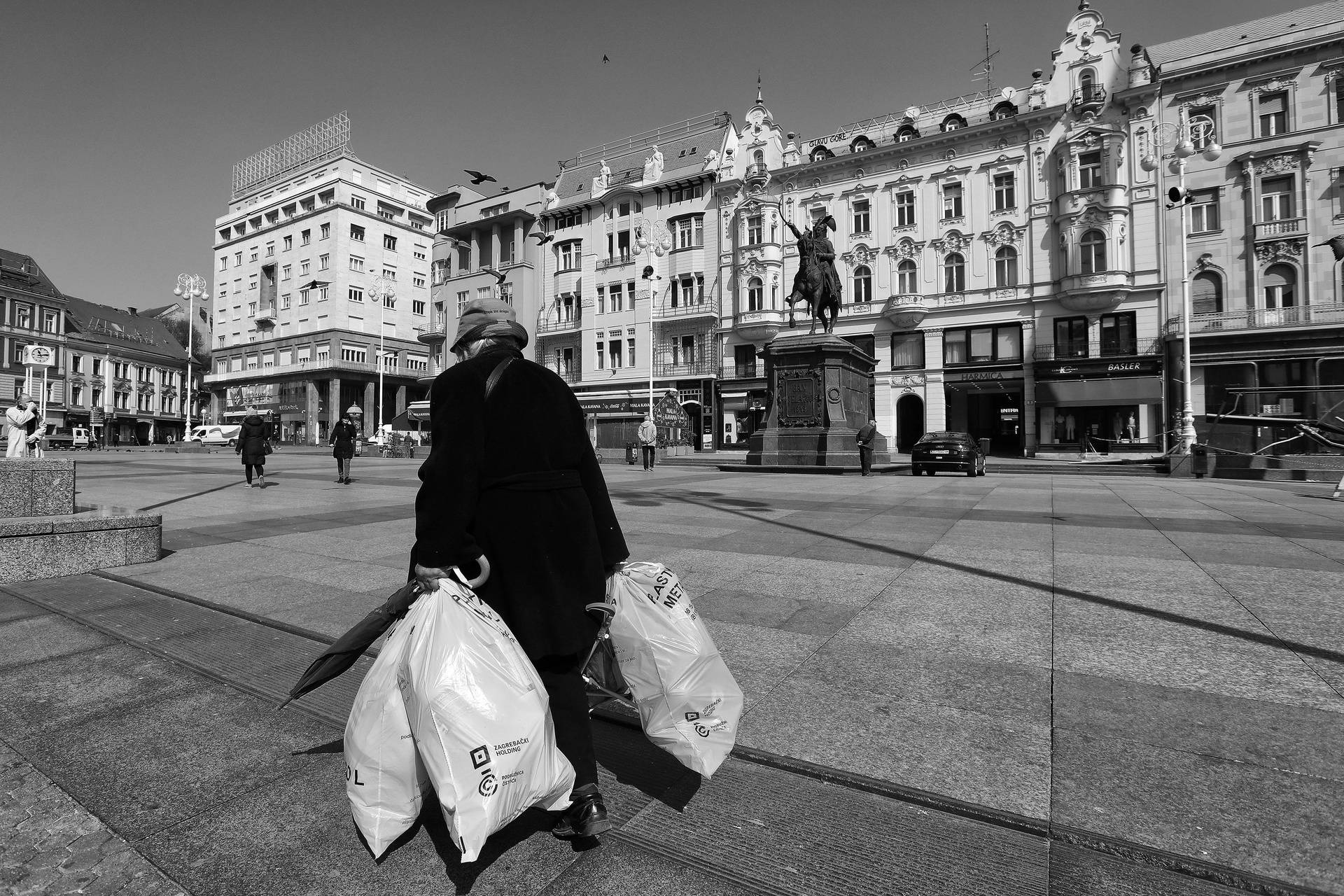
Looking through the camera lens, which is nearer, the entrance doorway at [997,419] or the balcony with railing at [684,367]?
the entrance doorway at [997,419]

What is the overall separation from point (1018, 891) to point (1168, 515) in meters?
9.60

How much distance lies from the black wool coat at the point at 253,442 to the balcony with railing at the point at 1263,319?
35.6m

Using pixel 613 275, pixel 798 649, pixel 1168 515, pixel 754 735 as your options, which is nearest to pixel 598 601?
pixel 754 735

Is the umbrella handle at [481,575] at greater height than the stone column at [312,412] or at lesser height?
lesser

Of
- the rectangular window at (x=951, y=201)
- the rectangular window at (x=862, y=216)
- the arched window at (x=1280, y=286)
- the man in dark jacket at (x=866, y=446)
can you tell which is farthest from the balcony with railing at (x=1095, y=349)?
the man in dark jacket at (x=866, y=446)

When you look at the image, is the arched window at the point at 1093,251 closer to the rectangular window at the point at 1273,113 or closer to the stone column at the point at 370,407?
the rectangular window at the point at 1273,113

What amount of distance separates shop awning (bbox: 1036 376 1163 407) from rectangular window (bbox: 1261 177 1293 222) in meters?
8.85

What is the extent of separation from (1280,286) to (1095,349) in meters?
7.54

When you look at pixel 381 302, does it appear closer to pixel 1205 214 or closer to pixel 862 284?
pixel 862 284

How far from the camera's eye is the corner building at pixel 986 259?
106 ft

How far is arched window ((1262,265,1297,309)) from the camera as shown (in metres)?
30.0

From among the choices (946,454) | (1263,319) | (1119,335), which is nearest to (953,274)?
(1119,335)

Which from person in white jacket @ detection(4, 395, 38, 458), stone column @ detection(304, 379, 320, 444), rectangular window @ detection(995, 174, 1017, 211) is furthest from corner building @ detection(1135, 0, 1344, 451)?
stone column @ detection(304, 379, 320, 444)

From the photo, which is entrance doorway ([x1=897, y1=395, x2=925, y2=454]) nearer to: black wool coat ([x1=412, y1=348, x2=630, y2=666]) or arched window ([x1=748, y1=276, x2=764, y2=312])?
arched window ([x1=748, y1=276, x2=764, y2=312])
